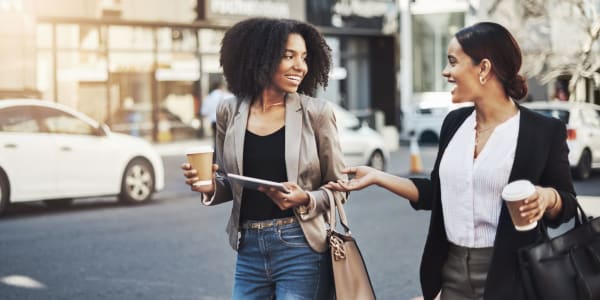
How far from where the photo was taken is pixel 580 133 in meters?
18.3

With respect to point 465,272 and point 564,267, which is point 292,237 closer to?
point 465,272

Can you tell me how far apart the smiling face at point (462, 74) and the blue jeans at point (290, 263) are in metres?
0.85

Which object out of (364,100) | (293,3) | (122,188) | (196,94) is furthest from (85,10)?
(364,100)

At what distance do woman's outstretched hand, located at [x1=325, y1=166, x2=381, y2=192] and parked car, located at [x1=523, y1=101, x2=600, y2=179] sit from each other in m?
14.8

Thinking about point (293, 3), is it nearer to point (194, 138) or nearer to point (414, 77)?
point (194, 138)

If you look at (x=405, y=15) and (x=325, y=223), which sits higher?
(x=405, y=15)

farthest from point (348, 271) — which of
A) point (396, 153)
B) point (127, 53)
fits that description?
point (396, 153)

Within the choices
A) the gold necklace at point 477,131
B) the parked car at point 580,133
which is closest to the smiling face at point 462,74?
the gold necklace at point 477,131

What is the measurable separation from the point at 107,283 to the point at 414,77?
2604 centimetres

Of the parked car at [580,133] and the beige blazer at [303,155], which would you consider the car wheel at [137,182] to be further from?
the beige blazer at [303,155]

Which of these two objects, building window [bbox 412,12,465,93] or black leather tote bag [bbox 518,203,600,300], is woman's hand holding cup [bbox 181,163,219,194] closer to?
black leather tote bag [bbox 518,203,600,300]

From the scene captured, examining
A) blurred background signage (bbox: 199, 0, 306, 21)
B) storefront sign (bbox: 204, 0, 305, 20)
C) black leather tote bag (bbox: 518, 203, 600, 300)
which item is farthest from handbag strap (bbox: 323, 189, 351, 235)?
blurred background signage (bbox: 199, 0, 306, 21)

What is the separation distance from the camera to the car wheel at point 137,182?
48.0 feet

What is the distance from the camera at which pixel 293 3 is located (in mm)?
27359
